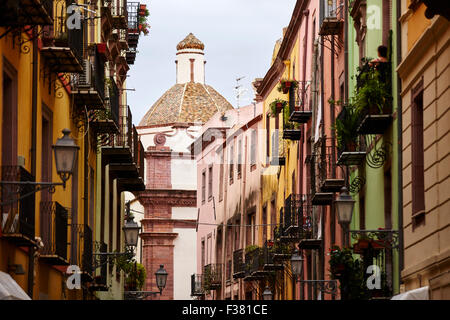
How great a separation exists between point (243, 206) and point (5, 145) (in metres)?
28.7

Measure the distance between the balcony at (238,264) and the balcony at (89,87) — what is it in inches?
722

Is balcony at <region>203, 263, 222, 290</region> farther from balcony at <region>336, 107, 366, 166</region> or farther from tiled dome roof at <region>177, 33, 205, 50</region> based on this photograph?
tiled dome roof at <region>177, 33, 205, 50</region>

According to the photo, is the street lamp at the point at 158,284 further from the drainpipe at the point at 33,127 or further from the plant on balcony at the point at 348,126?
the drainpipe at the point at 33,127

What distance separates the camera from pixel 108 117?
86.7 ft

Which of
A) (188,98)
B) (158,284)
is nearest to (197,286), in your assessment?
(158,284)

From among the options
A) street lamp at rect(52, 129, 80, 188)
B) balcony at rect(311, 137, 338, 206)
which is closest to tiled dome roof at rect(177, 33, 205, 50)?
balcony at rect(311, 137, 338, 206)

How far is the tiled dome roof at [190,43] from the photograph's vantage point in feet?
247

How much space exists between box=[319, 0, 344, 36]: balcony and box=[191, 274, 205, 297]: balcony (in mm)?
22684

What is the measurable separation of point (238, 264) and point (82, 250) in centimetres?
1927

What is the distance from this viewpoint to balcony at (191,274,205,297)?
5012cm

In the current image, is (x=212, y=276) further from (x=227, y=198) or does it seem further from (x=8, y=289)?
(x=8, y=289)

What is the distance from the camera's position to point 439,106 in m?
17.0

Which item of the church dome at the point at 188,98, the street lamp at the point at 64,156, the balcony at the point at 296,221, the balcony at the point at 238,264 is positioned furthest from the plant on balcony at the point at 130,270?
the church dome at the point at 188,98
